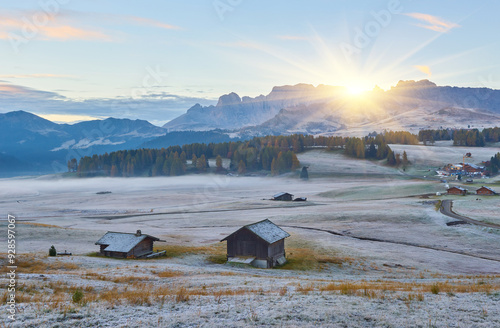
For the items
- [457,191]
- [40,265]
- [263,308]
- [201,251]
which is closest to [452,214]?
[457,191]

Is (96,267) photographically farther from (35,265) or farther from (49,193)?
(49,193)

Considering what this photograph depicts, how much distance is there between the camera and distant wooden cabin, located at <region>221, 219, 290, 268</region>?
168 ft

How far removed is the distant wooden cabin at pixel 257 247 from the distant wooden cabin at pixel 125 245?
11475 millimetres

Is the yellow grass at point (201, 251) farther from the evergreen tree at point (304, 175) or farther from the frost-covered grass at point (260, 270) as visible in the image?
the evergreen tree at point (304, 175)

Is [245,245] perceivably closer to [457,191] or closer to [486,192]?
[457,191]

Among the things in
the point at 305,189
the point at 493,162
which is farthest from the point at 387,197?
the point at 493,162

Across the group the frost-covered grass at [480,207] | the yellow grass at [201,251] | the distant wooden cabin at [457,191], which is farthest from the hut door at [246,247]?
the distant wooden cabin at [457,191]

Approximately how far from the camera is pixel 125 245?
53.5m

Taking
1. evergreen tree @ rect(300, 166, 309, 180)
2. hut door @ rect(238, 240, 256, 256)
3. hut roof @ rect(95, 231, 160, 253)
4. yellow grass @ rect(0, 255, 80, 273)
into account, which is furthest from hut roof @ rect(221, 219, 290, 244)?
evergreen tree @ rect(300, 166, 309, 180)

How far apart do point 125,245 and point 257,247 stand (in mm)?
17639

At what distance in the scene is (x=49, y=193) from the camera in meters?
169

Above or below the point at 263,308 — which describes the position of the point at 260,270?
below

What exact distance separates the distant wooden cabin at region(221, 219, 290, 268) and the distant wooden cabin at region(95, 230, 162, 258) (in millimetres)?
11475

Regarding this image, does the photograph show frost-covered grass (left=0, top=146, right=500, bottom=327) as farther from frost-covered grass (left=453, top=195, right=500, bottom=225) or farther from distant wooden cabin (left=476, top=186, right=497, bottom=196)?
distant wooden cabin (left=476, top=186, right=497, bottom=196)
